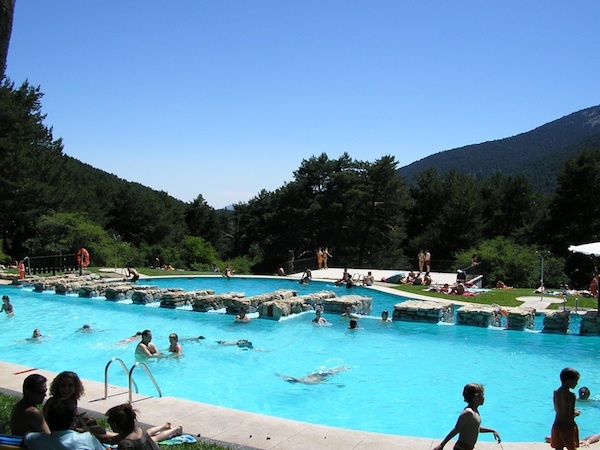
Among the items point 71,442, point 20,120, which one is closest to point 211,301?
point 71,442

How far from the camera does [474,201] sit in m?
50.8

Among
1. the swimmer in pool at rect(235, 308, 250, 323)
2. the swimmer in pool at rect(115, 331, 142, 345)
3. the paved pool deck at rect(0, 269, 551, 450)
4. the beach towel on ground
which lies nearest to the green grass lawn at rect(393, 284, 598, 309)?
the swimmer in pool at rect(235, 308, 250, 323)

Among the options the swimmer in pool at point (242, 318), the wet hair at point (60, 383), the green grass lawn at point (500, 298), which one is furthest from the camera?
the green grass lawn at point (500, 298)

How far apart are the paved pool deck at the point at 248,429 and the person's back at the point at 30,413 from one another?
1.86 meters

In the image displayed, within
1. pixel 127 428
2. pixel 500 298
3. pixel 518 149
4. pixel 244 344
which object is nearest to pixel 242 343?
pixel 244 344

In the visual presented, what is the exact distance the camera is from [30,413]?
570 cm

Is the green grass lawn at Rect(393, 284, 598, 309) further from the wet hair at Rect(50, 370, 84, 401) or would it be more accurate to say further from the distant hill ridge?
the distant hill ridge

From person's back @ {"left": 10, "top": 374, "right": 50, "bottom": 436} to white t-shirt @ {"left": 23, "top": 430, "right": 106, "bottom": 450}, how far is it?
1.07 meters

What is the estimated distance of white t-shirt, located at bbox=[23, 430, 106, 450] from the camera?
456cm

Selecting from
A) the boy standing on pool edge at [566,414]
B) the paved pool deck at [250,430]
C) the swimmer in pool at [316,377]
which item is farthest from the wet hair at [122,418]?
the swimmer in pool at [316,377]

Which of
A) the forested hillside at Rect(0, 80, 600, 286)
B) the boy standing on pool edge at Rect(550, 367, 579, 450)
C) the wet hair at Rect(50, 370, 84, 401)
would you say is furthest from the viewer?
the forested hillside at Rect(0, 80, 600, 286)

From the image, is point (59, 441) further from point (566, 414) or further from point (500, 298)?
point (500, 298)

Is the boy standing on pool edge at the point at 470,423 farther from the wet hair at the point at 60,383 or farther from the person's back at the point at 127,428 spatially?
the wet hair at the point at 60,383

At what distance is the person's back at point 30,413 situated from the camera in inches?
223
